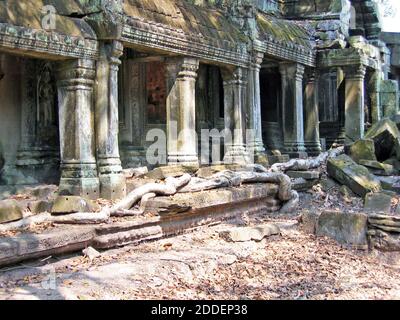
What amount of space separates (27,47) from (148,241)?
9.80 feet

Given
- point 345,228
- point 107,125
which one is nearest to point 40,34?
point 107,125

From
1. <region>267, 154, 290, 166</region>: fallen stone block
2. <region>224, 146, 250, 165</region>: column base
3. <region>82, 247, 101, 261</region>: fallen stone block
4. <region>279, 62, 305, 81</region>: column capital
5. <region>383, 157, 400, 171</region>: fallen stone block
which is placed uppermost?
<region>279, 62, 305, 81</region>: column capital

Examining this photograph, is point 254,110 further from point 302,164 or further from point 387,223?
point 387,223

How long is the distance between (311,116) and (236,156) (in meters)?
4.22

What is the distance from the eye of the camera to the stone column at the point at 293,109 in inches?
579

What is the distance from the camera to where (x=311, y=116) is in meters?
16.0

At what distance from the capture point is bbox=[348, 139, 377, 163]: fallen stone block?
46.2 feet

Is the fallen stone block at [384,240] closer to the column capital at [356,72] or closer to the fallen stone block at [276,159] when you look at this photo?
the fallen stone block at [276,159]

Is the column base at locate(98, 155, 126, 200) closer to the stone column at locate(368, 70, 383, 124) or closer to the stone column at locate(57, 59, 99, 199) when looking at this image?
the stone column at locate(57, 59, 99, 199)

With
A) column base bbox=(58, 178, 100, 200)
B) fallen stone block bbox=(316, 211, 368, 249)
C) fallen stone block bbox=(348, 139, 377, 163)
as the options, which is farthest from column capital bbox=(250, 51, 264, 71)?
column base bbox=(58, 178, 100, 200)

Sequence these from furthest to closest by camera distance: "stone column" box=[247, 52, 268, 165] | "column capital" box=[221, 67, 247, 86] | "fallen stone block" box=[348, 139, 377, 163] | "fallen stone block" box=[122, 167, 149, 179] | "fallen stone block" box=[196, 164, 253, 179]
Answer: "fallen stone block" box=[348, 139, 377, 163], "stone column" box=[247, 52, 268, 165], "column capital" box=[221, 67, 247, 86], "fallen stone block" box=[196, 164, 253, 179], "fallen stone block" box=[122, 167, 149, 179]

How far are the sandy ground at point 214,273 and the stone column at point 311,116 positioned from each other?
7.66 metres

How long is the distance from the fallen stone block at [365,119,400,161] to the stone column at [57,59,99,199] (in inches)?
321
